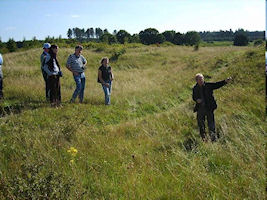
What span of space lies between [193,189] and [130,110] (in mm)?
5587

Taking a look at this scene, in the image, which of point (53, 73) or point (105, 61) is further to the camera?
point (105, 61)

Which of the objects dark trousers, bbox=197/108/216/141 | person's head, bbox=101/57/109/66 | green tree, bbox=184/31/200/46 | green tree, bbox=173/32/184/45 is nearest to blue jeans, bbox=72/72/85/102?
person's head, bbox=101/57/109/66

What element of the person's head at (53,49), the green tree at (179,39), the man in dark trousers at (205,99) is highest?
the green tree at (179,39)

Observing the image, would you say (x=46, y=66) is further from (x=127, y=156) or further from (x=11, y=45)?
(x=11, y=45)

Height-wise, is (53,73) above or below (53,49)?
below

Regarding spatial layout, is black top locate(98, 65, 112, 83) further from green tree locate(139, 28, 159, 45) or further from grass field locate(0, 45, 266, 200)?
green tree locate(139, 28, 159, 45)

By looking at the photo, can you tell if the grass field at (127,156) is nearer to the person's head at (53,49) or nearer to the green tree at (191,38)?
the person's head at (53,49)

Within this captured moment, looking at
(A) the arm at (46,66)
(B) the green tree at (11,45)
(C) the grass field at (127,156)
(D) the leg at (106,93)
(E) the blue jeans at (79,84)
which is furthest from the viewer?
(B) the green tree at (11,45)

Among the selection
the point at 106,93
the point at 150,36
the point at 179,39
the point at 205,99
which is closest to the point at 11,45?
the point at 150,36

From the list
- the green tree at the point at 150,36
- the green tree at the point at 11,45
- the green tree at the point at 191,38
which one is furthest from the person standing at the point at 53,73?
the green tree at the point at 191,38

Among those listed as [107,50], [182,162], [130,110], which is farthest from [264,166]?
[107,50]

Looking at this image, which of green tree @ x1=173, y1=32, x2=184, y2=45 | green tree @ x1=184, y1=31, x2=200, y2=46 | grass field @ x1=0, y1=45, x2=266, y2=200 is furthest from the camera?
green tree @ x1=173, y1=32, x2=184, y2=45

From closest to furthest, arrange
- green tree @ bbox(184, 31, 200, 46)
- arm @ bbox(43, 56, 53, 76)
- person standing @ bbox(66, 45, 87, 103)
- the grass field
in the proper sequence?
the grass field → arm @ bbox(43, 56, 53, 76) → person standing @ bbox(66, 45, 87, 103) → green tree @ bbox(184, 31, 200, 46)

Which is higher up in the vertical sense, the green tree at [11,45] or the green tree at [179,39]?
the green tree at [179,39]
